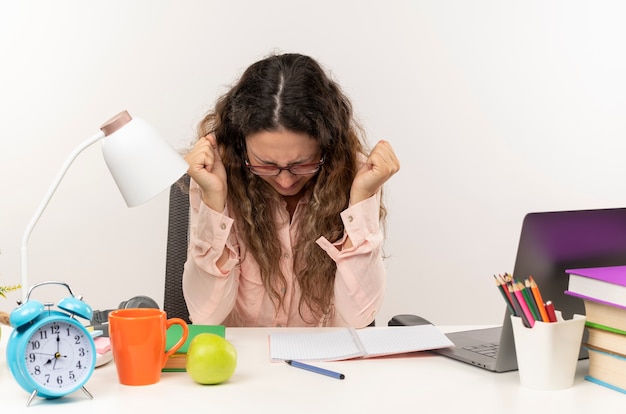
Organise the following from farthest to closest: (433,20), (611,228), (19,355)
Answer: (433,20), (611,228), (19,355)

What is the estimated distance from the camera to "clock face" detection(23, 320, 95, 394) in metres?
1.05

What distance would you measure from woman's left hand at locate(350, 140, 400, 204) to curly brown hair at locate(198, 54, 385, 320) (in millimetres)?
87

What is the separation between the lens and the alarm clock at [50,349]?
1.04m

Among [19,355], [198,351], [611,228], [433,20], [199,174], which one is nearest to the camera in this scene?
[19,355]

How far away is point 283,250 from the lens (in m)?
1.92

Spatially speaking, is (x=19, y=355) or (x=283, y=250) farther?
(x=283, y=250)

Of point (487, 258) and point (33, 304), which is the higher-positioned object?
point (33, 304)

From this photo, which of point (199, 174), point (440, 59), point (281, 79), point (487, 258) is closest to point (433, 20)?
point (440, 59)

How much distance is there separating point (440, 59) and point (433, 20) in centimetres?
14

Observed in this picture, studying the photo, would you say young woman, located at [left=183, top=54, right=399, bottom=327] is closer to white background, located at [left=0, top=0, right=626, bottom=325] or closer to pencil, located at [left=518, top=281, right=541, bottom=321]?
pencil, located at [left=518, top=281, right=541, bottom=321]

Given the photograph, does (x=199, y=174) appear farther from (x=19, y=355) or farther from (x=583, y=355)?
(x=583, y=355)

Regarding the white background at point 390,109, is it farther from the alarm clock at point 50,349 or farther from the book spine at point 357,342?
the alarm clock at point 50,349

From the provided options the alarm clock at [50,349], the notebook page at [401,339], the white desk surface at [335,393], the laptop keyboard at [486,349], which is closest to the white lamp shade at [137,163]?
the alarm clock at [50,349]

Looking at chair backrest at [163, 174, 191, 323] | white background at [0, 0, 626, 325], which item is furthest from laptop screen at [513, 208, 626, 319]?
white background at [0, 0, 626, 325]
